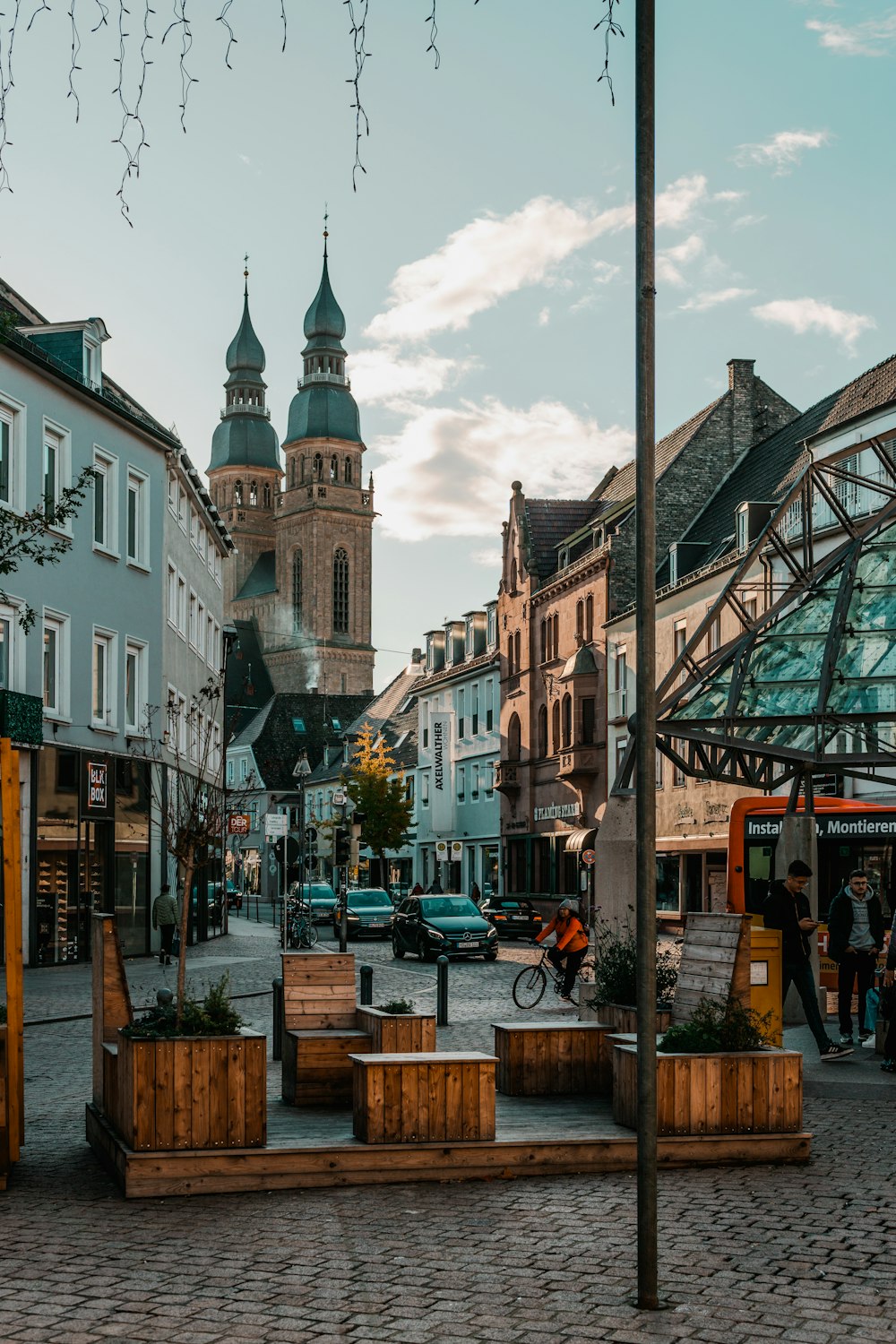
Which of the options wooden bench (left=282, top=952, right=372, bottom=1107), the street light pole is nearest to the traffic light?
wooden bench (left=282, top=952, right=372, bottom=1107)

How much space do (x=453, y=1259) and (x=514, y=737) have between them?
62308 millimetres

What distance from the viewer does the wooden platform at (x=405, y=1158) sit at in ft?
28.9

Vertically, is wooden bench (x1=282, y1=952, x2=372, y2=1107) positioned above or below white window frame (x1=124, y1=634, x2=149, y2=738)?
below

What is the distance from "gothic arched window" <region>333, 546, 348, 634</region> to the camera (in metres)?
166

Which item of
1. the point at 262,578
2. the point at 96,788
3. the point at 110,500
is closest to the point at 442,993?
the point at 96,788

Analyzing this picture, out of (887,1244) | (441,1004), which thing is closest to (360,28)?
(887,1244)

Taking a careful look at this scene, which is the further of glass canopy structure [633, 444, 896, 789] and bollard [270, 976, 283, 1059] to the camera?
glass canopy structure [633, 444, 896, 789]

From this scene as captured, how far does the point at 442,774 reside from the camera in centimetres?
8000

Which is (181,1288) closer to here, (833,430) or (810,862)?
(810,862)

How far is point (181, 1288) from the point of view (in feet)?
22.6

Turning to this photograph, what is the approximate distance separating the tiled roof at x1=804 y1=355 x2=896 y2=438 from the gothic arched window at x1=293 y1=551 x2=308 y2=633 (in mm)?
121004

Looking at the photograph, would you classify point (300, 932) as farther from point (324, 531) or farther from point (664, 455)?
point (324, 531)

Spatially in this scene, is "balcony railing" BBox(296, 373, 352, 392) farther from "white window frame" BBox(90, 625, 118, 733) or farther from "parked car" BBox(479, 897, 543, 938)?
"white window frame" BBox(90, 625, 118, 733)

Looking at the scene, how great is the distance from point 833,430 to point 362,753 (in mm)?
47706
